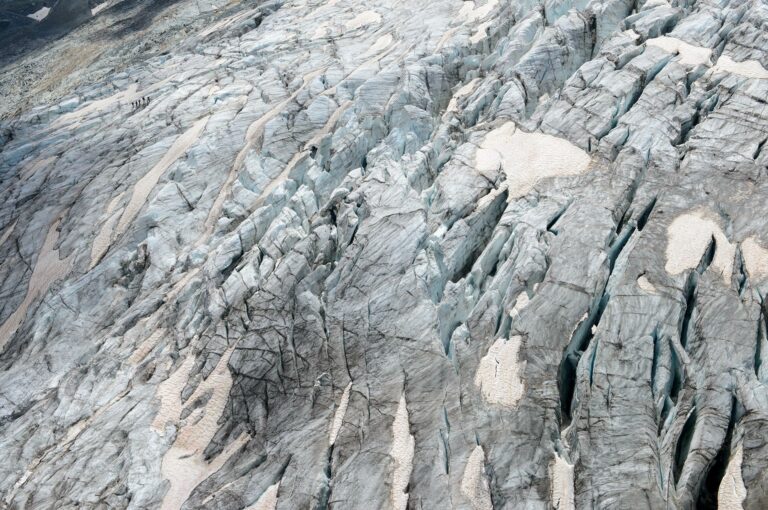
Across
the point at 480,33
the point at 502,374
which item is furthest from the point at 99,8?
the point at 502,374

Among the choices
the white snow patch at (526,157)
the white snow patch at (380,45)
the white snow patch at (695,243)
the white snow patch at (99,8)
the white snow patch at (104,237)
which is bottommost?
the white snow patch at (695,243)

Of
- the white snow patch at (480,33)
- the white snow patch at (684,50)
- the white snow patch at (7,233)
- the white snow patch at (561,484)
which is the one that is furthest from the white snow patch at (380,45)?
the white snow patch at (561,484)

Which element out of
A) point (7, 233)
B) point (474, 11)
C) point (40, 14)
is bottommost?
point (7, 233)

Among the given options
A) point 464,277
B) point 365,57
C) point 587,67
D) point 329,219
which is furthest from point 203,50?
point 464,277

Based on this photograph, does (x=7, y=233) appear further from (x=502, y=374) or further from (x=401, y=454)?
(x=502, y=374)

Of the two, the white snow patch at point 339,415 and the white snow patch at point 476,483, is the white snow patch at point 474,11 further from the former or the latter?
the white snow patch at point 476,483

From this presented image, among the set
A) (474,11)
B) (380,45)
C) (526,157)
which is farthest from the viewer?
(380,45)

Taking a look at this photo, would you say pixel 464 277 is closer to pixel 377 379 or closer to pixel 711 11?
pixel 377 379
